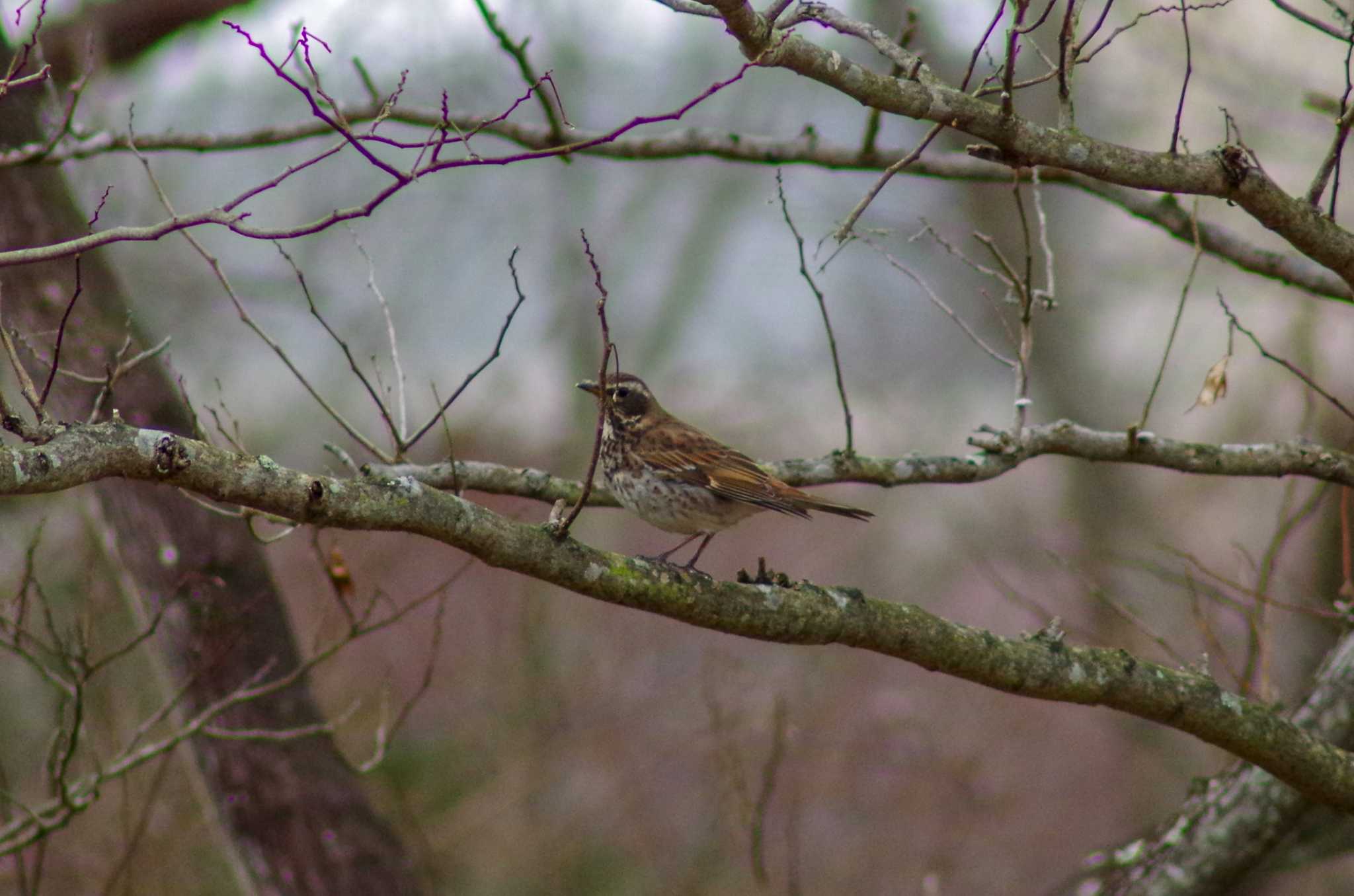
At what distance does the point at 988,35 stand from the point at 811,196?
37.0 feet

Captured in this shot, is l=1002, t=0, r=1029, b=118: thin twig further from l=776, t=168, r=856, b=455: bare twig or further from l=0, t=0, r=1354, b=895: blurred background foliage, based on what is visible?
l=0, t=0, r=1354, b=895: blurred background foliage

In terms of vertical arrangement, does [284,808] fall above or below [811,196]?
below

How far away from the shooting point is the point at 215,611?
6414mm

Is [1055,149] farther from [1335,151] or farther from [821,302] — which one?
[821,302]

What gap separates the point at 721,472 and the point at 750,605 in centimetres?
171

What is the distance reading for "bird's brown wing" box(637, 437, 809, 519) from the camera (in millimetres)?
5391

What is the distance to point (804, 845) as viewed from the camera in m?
11.9

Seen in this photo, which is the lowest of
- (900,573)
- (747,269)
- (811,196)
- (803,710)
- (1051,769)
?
(1051,769)

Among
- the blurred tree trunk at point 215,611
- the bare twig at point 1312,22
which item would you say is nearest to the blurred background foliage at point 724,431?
the blurred tree trunk at point 215,611

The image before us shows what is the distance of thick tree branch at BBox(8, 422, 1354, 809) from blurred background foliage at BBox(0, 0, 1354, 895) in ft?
11.6

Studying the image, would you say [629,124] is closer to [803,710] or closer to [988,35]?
[988,35]

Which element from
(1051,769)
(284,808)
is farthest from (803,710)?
(284,808)

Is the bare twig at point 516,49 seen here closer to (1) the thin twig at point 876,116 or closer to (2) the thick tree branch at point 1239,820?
(1) the thin twig at point 876,116

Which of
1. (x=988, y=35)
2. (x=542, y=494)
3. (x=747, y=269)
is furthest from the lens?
(x=747, y=269)
